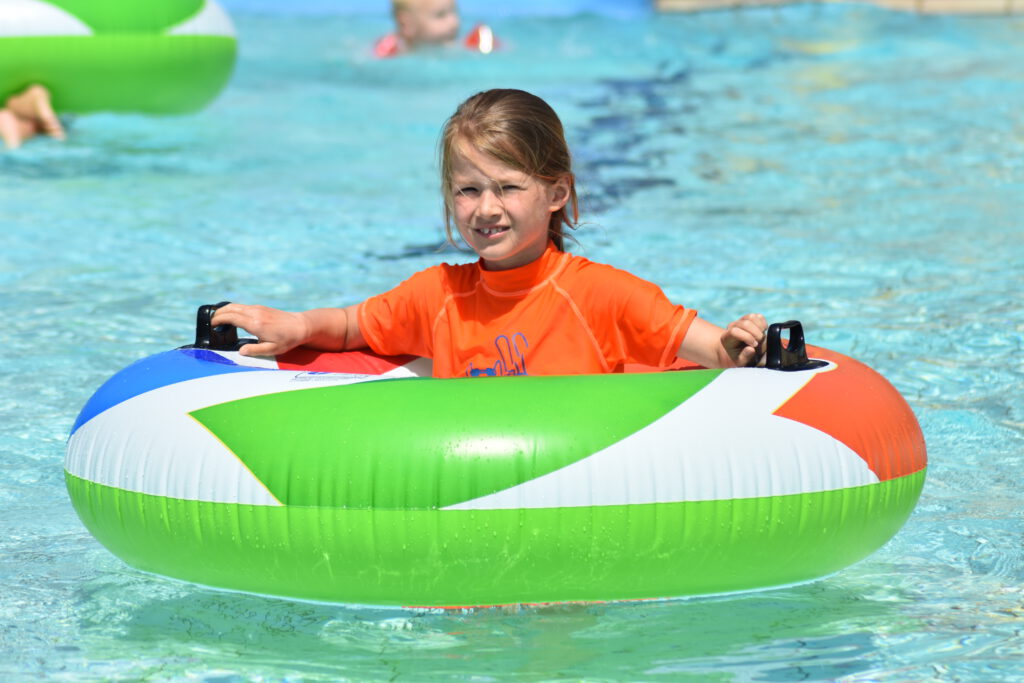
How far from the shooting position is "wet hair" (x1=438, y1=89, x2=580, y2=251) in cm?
316

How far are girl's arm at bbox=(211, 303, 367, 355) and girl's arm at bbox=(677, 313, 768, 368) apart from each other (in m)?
0.85

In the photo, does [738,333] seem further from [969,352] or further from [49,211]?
[49,211]

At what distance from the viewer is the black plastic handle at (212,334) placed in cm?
334

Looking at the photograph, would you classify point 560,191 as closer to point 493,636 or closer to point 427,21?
point 493,636

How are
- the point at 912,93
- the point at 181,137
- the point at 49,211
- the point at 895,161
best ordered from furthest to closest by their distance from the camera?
the point at 912,93, the point at 181,137, the point at 895,161, the point at 49,211

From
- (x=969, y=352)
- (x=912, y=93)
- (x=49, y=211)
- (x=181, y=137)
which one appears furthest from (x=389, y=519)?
(x=912, y=93)

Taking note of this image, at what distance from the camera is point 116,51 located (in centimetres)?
784

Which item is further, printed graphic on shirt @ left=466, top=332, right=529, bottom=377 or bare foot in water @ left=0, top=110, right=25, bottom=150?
bare foot in water @ left=0, top=110, right=25, bottom=150

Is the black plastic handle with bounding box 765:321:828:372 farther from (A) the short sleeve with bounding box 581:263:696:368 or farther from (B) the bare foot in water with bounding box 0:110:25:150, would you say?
(B) the bare foot in water with bounding box 0:110:25:150

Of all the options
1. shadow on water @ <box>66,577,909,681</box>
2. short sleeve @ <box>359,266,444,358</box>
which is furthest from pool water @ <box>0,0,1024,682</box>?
short sleeve @ <box>359,266,444,358</box>

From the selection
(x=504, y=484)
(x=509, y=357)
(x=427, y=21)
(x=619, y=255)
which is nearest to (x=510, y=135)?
(x=509, y=357)

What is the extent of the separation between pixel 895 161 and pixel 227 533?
18.7 ft

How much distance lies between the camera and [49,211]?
6.70 m

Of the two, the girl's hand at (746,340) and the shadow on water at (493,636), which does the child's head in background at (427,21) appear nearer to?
the girl's hand at (746,340)
